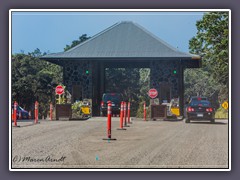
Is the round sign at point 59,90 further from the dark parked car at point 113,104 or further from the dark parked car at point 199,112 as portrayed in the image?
the dark parked car at point 199,112

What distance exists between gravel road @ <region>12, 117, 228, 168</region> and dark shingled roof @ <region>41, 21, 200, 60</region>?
49.1ft

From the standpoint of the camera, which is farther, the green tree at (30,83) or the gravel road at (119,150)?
the green tree at (30,83)

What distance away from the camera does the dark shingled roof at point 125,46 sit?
35562 millimetres

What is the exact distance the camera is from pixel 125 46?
118 feet

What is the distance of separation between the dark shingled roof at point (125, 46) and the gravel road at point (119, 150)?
49.1 feet

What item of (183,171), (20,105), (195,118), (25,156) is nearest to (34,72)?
(20,105)

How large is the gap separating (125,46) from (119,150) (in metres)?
21.2

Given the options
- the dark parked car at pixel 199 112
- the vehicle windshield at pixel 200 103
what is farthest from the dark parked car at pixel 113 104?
the dark parked car at pixel 199 112

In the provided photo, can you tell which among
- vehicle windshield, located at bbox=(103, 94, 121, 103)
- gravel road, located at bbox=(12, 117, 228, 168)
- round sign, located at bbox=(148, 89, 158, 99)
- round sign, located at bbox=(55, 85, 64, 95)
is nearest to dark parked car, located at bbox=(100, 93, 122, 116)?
vehicle windshield, located at bbox=(103, 94, 121, 103)

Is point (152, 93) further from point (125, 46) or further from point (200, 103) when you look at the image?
point (200, 103)

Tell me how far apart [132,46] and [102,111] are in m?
5.29

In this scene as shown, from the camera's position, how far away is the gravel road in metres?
13.0

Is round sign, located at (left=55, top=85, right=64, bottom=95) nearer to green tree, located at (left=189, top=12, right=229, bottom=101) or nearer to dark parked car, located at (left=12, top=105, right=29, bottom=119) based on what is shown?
dark parked car, located at (left=12, top=105, right=29, bottom=119)
